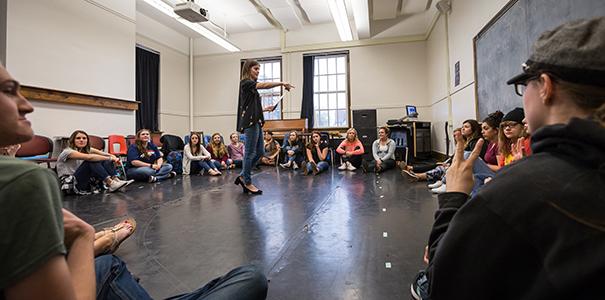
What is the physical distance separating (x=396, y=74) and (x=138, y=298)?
7.92 meters

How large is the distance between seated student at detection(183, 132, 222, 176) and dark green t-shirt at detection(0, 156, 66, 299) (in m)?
4.83

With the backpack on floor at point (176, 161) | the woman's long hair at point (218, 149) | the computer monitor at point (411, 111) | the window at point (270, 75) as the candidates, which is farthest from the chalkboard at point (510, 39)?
the window at point (270, 75)

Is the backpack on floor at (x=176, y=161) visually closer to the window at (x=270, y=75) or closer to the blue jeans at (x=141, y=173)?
the blue jeans at (x=141, y=173)

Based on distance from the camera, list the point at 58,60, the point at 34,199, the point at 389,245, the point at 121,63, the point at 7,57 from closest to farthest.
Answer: the point at 34,199 → the point at 389,245 → the point at 7,57 → the point at 58,60 → the point at 121,63

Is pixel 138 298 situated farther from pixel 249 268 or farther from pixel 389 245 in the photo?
pixel 389 245

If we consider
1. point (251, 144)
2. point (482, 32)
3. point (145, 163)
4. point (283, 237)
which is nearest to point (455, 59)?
point (482, 32)

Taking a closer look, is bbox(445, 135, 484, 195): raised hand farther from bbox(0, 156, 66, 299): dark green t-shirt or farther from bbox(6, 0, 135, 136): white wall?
bbox(6, 0, 135, 136): white wall

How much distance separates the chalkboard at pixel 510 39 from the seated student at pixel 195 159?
4.05m

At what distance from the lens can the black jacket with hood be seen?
36 cm

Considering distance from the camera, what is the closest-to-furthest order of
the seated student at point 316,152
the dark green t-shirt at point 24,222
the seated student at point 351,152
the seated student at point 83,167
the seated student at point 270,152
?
the dark green t-shirt at point 24,222 < the seated student at point 83,167 < the seated student at point 351,152 < the seated student at point 316,152 < the seated student at point 270,152

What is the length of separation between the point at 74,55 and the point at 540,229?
6.10m

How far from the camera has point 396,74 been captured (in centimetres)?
779

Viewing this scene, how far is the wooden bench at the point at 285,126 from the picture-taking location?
25.1 feet

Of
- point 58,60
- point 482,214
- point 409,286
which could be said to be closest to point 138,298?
point 482,214
